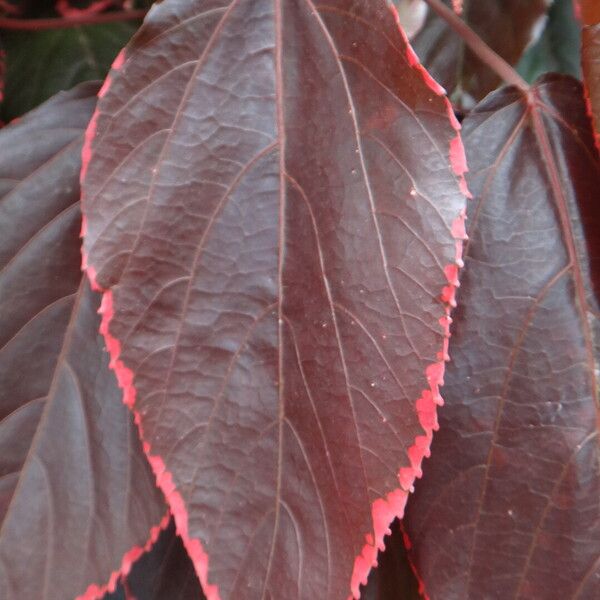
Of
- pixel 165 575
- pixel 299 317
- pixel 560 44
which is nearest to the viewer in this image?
pixel 299 317

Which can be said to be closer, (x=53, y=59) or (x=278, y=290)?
(x=278, y=290)

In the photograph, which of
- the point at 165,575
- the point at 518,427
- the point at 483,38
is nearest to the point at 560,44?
the point at 483,38

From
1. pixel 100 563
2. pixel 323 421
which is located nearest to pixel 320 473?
pixel 323 421

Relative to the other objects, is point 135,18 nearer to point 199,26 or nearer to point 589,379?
point 199,26

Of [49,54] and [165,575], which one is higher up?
[49,54]

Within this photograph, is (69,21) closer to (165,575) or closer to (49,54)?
(49,54)

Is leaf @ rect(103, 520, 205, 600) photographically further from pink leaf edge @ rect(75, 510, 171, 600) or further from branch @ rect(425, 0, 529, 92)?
branch @ rect(425, 0, 529, 92)
